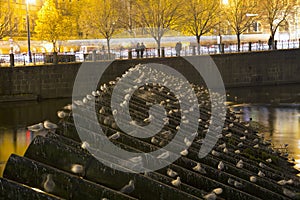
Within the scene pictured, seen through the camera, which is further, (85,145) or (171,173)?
(171,173)

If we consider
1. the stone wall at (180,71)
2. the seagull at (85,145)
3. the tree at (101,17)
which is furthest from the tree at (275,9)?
the seagull at (85,145)

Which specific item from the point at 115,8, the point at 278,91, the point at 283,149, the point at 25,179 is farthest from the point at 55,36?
the point at 25,179

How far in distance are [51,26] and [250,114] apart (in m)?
29.4

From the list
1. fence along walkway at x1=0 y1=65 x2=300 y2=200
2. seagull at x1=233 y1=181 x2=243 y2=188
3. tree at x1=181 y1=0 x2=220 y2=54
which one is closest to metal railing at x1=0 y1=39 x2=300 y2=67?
tree at x1=181 y1=0 x2=220 y2=54

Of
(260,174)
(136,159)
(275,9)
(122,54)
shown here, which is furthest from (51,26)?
(136,159)

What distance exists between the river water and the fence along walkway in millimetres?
5373

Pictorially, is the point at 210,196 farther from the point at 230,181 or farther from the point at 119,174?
the point at 230,181

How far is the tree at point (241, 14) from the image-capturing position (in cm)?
5325

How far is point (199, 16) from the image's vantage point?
172ft

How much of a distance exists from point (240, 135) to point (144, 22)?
36.2 metres

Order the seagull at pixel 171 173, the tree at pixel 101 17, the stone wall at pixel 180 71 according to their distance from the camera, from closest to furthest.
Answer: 1. the seagull at pixel 171 173
2. the stone wall at pixel 180 71
3. the tree at pixel 101 17

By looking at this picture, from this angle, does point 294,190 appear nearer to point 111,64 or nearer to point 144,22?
point 111,64

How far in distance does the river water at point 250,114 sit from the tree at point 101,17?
15107 mm

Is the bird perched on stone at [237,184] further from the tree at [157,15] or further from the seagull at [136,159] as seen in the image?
the tree at [157,15]
